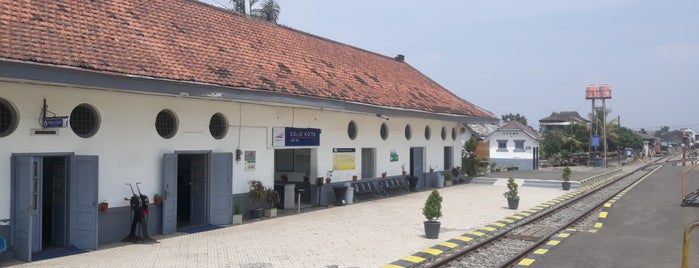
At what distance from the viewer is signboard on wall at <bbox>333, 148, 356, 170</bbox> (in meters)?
17.7

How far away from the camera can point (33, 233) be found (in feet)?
31.0

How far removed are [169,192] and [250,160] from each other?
9.28ft

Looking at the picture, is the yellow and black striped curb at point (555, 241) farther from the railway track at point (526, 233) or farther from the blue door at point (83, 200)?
the blue door at point (83, 200)

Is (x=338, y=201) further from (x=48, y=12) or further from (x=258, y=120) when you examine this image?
(x=48, y=12)

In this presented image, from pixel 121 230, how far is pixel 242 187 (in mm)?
3605

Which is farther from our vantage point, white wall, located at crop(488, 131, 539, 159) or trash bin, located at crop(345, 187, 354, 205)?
white wall, located at crop(488, 131, 539, 159)

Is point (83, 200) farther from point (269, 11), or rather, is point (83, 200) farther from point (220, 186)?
point (269, 11)

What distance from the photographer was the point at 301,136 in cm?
1591

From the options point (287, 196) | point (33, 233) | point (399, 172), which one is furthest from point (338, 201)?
point (33, 233)

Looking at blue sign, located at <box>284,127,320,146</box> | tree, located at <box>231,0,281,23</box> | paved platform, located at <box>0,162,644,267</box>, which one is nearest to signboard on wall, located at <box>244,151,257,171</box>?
blue sign, located at <box>284,127,320,146</box>

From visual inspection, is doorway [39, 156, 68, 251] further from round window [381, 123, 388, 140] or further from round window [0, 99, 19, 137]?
round window [381, 123, 388, 140]

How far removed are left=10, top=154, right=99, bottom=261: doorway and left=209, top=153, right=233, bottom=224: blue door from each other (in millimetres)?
3209

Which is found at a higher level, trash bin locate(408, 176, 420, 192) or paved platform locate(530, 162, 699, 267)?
trash bin locate(408, 176, 420, 192)

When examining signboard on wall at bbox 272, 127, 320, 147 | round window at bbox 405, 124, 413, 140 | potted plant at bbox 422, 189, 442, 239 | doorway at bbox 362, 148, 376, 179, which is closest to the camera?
potted plant at bbox 422, 189, 442, 239
